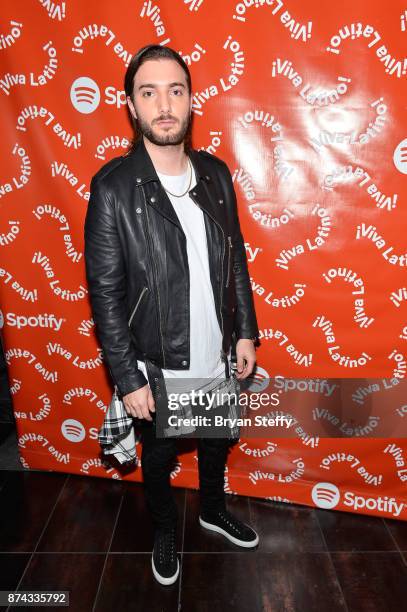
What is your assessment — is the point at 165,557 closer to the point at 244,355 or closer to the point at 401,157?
the point at 244,355

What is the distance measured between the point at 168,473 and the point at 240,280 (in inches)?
31.2

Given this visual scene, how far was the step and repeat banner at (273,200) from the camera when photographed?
1902 millimetres

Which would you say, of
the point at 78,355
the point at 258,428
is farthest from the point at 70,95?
the point at 258,428

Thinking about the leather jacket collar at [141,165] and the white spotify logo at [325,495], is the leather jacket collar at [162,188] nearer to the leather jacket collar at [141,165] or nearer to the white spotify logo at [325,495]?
the leather jacket collar at [141,165]

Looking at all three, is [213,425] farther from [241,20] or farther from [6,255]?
[241,20]

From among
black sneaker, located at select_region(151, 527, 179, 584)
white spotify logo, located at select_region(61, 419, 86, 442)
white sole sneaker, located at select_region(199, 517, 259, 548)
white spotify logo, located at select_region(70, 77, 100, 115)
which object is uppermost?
white spotify logo, located at select_region(70, 77, 100, 115)

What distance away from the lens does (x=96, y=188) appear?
1688 mm

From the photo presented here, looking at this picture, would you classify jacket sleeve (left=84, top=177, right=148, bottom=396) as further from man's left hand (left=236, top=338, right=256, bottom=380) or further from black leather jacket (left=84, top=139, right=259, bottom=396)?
man's left hand (left=236, top=338, right=256, bottom=380)

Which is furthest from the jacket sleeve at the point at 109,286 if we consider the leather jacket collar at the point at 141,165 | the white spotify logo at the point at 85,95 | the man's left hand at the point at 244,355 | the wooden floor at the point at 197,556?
the wooden floor at the point at 197,556

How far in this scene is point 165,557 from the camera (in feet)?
6.79

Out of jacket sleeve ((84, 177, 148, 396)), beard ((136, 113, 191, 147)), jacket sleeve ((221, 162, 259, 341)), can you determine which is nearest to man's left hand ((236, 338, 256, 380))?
jacket sleeve ((221, 162, 259, 341))

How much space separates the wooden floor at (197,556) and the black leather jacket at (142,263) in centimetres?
85

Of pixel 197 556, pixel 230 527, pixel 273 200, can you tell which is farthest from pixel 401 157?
pixel 197 556

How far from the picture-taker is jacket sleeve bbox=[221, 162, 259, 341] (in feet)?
6.30
